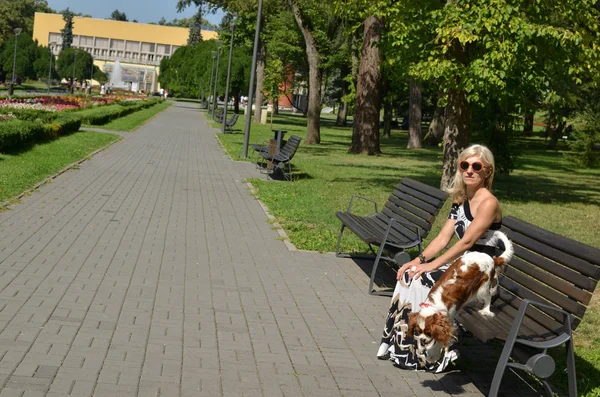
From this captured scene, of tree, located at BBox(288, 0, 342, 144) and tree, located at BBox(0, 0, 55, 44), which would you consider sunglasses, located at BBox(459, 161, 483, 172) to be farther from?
tree, located at BBox(0, 0, 55, 44)

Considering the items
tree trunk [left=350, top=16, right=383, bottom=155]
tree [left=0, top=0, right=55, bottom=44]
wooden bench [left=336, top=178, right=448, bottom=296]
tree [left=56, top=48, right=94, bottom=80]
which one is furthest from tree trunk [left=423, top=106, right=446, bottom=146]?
tree [left=0, top=0, right=55, bottom=44]

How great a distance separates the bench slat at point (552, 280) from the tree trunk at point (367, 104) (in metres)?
22.2

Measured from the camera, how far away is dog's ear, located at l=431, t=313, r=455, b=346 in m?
5.08

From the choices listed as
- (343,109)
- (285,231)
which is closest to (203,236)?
(285,231)

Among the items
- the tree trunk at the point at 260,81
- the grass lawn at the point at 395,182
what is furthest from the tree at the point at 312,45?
the tree trunk at the point at 260,81

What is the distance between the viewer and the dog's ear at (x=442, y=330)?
5078 mm

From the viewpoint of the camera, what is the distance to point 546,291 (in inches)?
206

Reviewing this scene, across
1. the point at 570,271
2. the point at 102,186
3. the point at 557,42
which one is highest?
the point at 557,42

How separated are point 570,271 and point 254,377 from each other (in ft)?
6.42

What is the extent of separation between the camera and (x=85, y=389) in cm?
456

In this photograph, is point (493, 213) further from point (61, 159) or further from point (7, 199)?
point (61, 159)

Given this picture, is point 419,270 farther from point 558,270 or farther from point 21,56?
point 21,56

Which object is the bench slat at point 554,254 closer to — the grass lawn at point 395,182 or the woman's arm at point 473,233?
the woman's arm at point 473,233

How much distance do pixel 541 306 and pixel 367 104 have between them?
2412cm
